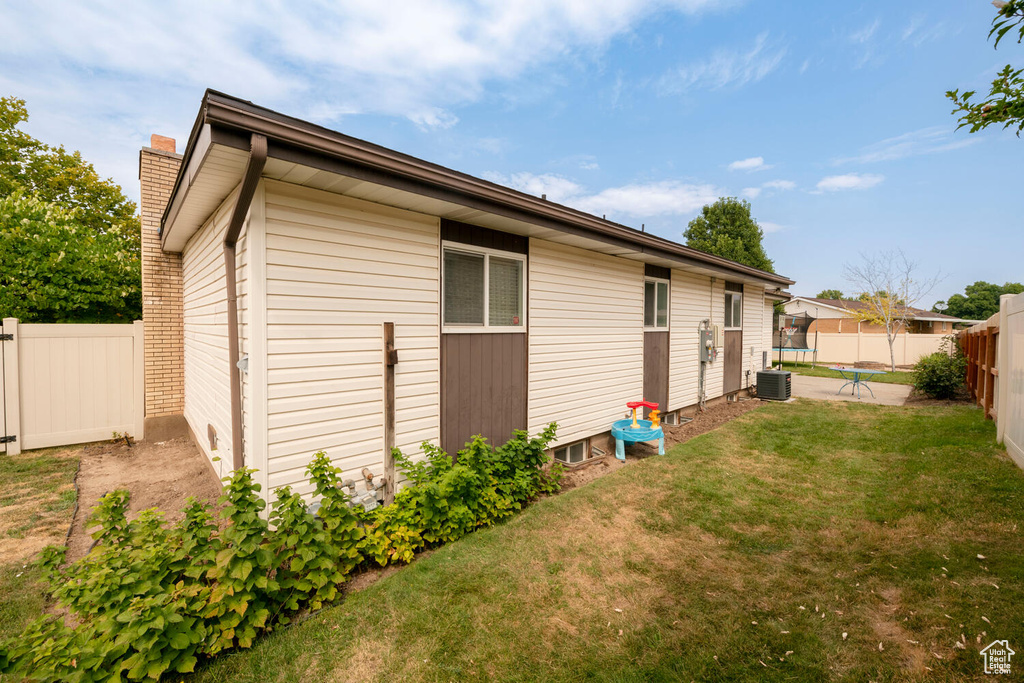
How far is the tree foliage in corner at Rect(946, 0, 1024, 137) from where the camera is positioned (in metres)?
2.11

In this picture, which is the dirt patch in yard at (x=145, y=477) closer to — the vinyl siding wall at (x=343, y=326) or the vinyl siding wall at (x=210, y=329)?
the vinyl siding wall at (x=210, y=329)

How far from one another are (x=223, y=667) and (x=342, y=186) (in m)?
3.54

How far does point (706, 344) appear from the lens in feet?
32.2

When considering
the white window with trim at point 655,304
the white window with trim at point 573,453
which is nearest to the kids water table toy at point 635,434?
the white window with trim at point 573,453

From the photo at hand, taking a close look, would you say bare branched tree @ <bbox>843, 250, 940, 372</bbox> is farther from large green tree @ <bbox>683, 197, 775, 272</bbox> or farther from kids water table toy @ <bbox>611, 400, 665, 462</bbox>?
kids water table toy @ <bbox>611, 400, 665, 462</bbox>

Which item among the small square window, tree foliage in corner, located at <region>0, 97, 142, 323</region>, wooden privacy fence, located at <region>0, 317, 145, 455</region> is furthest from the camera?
tree foliage in corner, located at <region>0, 97, 142, 323</region>

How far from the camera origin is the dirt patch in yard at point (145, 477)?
14.9ft

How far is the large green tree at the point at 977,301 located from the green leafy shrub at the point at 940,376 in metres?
67.5

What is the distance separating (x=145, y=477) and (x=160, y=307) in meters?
3.39

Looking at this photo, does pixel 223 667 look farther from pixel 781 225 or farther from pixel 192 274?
pixel 781 225

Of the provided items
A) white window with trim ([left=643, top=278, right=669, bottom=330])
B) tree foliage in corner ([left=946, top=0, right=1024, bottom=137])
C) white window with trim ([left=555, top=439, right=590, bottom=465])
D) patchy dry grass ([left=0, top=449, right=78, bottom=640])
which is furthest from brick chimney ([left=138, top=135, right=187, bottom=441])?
tree foliage in corner ([left=946, top=0, right=1024, bottom=137])

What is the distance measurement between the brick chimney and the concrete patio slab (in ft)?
51.6

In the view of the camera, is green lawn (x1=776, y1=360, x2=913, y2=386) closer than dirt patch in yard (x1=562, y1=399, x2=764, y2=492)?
No

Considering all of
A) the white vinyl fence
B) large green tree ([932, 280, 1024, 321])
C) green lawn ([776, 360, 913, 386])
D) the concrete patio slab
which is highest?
large green tree ([932, 280, 1024, 321])
